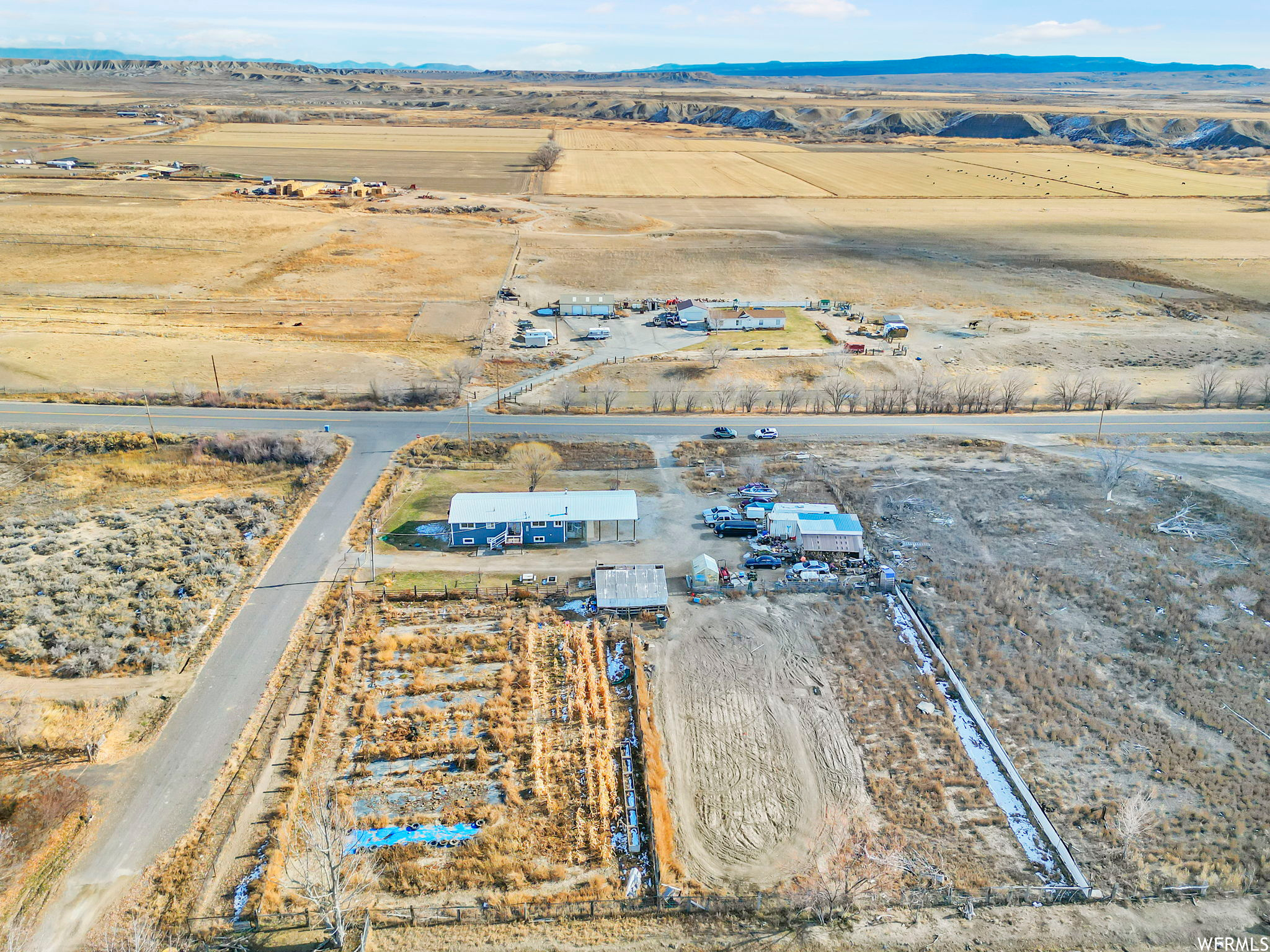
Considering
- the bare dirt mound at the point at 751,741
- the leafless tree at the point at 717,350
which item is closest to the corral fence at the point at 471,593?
the bare dirt mound at the point at 751,741

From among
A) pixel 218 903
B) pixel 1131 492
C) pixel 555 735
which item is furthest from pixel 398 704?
pixel 1131 492

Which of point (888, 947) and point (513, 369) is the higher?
point (513, 369)

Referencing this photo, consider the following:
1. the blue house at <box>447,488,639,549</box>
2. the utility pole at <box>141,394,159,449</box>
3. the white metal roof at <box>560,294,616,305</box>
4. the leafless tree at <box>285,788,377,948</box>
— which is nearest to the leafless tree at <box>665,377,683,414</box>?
the blue house at <box>447,488,639,549</box>

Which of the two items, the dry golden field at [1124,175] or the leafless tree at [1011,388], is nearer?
the leafless tree at [1011,388]

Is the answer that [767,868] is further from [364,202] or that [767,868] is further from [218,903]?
[364,202]

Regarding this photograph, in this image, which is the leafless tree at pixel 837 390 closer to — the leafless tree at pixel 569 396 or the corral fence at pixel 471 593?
the leafless tree at pixel 569 396

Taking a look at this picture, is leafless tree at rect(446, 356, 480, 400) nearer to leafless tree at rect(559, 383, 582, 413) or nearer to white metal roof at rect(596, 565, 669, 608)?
leafless tree at rect(559, 383, 582, 413)

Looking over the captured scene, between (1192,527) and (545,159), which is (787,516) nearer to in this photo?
(1192,527)
